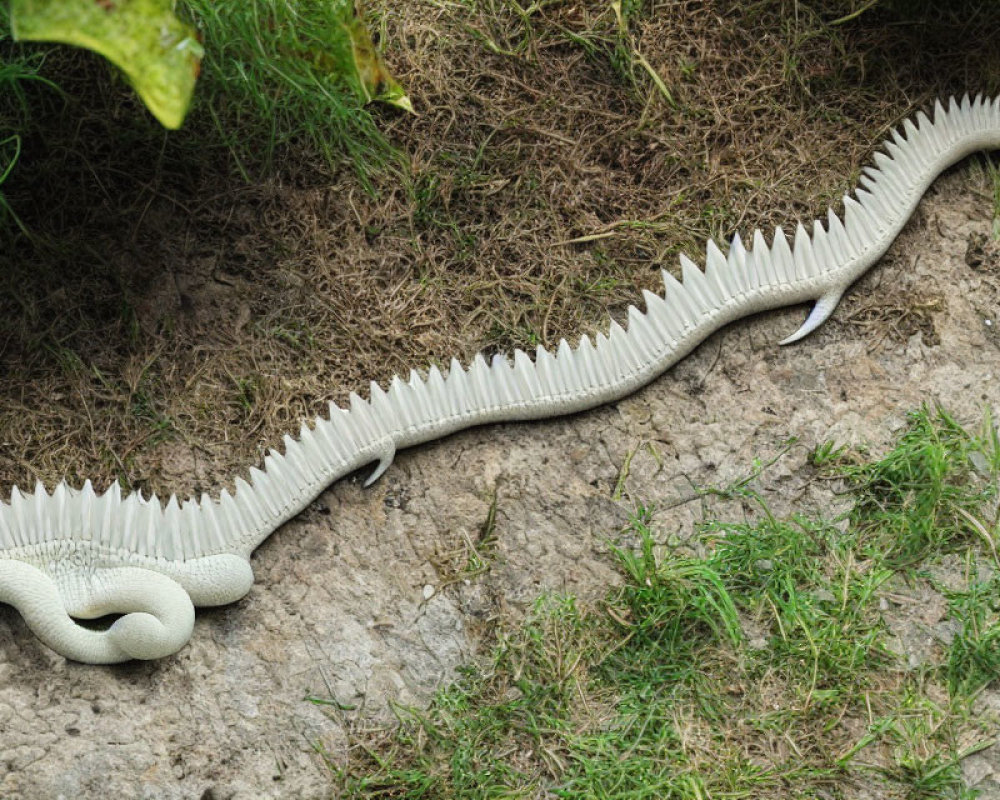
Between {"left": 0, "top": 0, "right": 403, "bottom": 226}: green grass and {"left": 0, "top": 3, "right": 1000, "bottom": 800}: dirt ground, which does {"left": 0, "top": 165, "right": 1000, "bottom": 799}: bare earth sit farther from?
{"left": 0, "top": 0, "right": 403, "bottom": 226}: green grass

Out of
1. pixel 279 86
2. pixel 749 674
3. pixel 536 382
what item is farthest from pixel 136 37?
pixel 749 674

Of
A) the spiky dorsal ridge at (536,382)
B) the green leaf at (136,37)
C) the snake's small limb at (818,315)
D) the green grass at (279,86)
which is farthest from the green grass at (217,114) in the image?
the snake's small limb at (818,315)

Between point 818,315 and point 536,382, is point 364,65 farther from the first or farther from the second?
point 818,315

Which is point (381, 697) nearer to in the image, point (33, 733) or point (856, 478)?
point (33, 733)

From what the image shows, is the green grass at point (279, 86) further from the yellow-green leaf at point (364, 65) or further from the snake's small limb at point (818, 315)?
the snake's small limb at point (818, 315)

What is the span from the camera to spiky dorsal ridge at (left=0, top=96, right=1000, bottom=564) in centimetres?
171

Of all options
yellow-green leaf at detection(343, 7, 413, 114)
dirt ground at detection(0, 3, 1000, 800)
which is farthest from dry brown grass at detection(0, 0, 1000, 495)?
yellow-green leaf at detection(343, 7, 413, 114)

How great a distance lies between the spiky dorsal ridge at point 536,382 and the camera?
1710 millimetres

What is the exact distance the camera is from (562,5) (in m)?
2.04

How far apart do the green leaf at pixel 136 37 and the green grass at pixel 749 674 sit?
986 mm

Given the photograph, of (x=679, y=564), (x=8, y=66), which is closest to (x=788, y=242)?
(x=679, y=564)

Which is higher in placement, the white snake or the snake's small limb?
the white snake

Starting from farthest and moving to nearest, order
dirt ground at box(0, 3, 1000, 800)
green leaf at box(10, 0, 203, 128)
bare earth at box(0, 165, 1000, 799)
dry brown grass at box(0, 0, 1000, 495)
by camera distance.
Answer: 1. dry brown grass at box(0, 0, 1000, 495)
2. dirt ground at box(0, 3, 1000, 800)
3. bare earth at box(0, 165, 1000, 799)
4. green leaf at box(10, 0, 203, 128)

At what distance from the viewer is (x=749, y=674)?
1.70 metres
